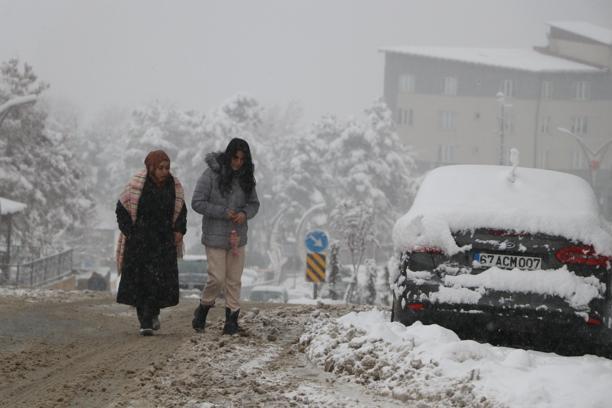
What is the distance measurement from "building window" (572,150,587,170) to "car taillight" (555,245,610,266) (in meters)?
92.9

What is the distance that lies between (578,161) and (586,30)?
1196 cm

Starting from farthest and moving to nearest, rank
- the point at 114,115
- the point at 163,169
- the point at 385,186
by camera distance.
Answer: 1. the point at 114,115
2. the point at 385,186
3. the point at 163,169

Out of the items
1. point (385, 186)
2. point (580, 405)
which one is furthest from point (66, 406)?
point (385, 186)

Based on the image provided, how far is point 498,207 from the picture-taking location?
8250 mm

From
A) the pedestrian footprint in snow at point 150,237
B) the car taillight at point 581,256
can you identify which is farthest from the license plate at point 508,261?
the pedestrian footprint in snow at point 150,237

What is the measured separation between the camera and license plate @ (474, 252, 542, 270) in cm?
794

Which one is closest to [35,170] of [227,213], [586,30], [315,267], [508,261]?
[315,267]

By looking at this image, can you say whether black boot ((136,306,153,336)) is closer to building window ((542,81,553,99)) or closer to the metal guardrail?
the metal guardrail

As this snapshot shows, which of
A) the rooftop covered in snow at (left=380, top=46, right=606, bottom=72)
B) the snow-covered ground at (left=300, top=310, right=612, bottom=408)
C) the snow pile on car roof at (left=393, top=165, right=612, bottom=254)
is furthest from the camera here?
the rooftop covered in snow at (left=380, top=46, right=606, bottom=72)

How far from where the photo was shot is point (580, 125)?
9688 centimetres

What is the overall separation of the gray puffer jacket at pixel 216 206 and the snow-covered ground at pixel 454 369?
4.78 feet

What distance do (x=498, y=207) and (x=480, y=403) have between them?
2.52 meters

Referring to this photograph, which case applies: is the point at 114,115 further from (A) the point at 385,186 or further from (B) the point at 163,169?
(B) the point at 163,169

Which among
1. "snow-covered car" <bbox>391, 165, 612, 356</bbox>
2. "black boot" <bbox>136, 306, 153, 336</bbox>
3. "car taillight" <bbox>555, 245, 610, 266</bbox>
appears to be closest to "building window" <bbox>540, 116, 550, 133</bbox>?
"black boot" <bbox>136, 306, 153, 336</bbox>
